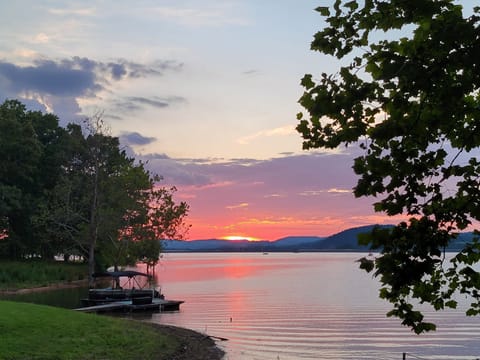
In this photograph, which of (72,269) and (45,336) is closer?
(45,336)

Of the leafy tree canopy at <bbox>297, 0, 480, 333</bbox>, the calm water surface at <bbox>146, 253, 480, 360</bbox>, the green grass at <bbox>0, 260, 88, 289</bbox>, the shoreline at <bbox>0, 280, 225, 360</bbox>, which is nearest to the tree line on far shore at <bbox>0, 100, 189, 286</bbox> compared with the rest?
the green grass at <bbox>0, 260, 88, 289</bbox>

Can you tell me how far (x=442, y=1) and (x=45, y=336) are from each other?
1964cm

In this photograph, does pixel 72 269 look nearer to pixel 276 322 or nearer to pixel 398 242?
pixel 276 322

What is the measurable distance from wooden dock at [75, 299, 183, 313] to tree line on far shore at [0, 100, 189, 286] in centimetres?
1964

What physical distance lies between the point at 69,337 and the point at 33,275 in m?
45.9

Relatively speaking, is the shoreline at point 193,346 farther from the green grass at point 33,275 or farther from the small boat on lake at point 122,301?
the green grass at point 33,275

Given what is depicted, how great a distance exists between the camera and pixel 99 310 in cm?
4119

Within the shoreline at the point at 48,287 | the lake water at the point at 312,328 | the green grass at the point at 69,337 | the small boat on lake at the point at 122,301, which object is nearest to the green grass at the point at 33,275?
the shoreline at the point at 48,287

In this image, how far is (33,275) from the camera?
63375mm

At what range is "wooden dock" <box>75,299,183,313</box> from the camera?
41.2 m

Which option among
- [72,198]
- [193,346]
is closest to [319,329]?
[193,346]

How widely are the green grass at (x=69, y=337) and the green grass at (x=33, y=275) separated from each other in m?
34.2

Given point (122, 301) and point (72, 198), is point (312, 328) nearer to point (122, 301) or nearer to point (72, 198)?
point (122, 301)

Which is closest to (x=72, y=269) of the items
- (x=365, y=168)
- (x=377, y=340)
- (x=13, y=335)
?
(x=377, y=340)
